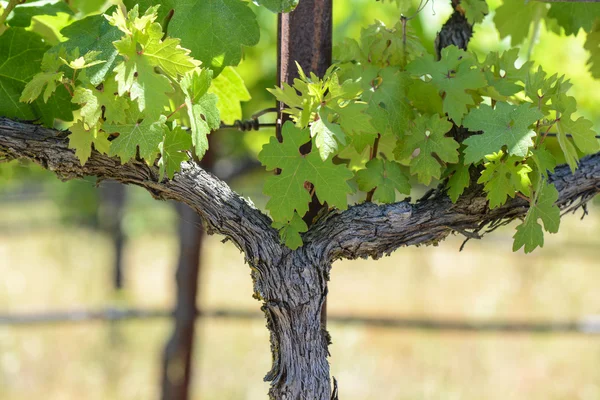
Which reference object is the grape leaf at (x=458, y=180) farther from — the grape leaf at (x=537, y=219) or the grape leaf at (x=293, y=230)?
the grape leaf at (x=293, y=230)

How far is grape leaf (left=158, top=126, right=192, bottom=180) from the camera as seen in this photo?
3.77 feet

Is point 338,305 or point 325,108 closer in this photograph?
point 325,108

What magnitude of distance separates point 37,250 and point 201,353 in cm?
496

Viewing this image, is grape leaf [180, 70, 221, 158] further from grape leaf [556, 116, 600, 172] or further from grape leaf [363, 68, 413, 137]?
grape leaf [556, 116, 600, 172]

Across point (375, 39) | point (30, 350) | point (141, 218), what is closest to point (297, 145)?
point (375, 39)

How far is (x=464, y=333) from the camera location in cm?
652

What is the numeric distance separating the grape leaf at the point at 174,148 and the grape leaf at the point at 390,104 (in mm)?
343

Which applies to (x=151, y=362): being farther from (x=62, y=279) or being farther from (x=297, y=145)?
(x=297, y=145)

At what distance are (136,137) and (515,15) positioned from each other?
112 cm

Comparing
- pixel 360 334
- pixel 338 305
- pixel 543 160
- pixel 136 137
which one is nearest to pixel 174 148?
pixel 136 137

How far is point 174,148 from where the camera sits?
1.15 metres

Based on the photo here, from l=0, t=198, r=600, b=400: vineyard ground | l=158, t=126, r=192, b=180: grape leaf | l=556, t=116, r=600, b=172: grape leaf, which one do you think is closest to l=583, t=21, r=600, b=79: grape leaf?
l=556, t=116, r=600, b=172: grape leaf

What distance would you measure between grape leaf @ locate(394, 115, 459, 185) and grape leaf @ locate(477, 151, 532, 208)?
0.07m

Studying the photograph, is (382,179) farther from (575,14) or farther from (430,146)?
(575,14)
